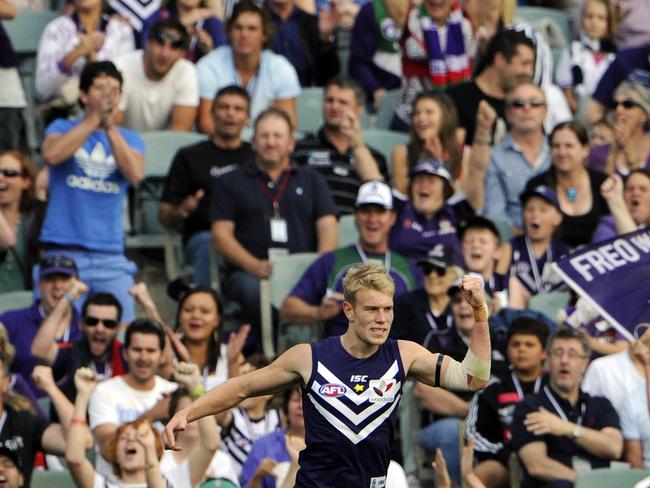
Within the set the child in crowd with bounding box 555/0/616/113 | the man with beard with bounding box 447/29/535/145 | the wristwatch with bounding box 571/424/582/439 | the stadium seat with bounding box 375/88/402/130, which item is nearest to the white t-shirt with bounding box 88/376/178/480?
the wristwatch with bounding box 571/424/582/439

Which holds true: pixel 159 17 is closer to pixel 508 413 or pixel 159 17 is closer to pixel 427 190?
pixel 427 190

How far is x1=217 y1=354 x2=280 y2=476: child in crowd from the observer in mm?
11039

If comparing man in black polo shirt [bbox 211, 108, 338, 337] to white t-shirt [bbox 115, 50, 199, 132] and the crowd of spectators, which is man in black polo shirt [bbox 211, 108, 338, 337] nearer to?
the crowd of spectators

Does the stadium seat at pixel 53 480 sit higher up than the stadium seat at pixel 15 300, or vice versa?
the stadium seat at pixel 15 300

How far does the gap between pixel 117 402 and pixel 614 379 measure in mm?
2956

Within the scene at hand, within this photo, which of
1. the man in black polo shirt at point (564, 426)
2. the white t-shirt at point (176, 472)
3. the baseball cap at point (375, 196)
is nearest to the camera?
the white t-shirt at point (176, 472)

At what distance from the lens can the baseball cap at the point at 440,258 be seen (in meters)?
11.6

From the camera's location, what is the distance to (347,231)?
13.0 meters

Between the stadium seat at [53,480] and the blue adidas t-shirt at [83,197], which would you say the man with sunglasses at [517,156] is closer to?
the blue adidas t-shirt at [83,197]

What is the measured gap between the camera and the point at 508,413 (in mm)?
11062

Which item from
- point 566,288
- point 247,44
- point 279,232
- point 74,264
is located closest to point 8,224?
point 74,264

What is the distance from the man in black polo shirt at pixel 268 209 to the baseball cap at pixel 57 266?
1.21 meters

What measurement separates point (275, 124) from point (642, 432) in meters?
3.27

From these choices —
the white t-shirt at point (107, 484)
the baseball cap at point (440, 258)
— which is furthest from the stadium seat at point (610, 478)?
the white t-shirt at point (107, 484)
